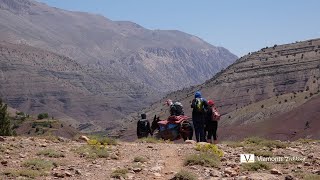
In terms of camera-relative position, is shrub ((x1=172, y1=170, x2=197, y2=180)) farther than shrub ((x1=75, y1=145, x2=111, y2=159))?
No

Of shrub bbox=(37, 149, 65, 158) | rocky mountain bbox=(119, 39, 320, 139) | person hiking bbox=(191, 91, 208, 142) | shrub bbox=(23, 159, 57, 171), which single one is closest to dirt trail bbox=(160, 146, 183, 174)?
shrub bbox=(23, 159, 57, 171)

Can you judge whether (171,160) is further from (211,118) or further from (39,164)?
(211,118)

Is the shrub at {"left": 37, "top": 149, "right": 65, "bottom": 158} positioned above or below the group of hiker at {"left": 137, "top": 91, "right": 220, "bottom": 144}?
below

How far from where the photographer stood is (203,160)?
1148 centimetres

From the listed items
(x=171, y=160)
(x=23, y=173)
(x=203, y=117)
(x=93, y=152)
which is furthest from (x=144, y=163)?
(x=203, y=117)

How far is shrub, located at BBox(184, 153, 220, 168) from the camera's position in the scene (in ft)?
37.2

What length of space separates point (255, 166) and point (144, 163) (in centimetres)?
283

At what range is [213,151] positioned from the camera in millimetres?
12781

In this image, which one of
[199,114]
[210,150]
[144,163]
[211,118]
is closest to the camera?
[144,163]

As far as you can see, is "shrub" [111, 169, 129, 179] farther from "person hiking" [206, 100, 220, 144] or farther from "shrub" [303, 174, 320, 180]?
"person hiking" [206, 100, 220, 144]

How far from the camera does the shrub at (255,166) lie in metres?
10.8

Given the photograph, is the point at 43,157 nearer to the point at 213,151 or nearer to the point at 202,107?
the point at 213,151

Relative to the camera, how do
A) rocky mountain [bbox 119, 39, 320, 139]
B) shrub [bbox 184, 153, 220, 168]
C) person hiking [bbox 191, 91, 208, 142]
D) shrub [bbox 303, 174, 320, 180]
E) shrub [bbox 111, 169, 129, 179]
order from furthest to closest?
1. rocky mountain [bbox 119, 39, 320, 139]
2. person hiking [bbox 191, 91, 208, 142]
3. shrub [bbox 184, 153, 220, 168]
4. shrub [bbox 111, 169, 129, 179]
5. shrub [bbox 303, 174, 320, 180]

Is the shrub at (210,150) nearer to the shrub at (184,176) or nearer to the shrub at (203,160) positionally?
the shrub at (203,160)
